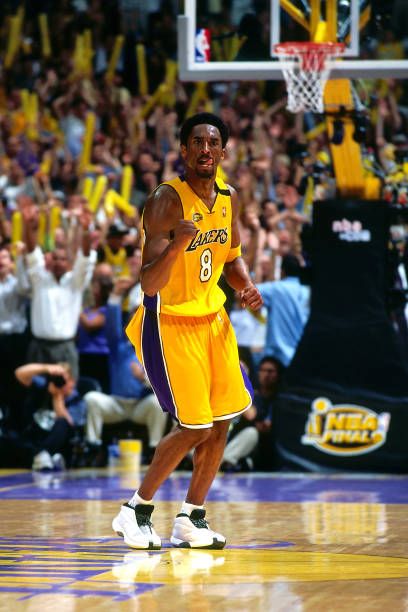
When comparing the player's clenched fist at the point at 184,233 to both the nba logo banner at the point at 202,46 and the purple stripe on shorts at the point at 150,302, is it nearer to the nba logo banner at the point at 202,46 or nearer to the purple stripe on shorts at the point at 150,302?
the purple stripe on shorts at the point at 150,302

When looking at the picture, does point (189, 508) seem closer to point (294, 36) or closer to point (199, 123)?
point (199, 123)

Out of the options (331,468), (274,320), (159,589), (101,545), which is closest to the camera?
(159,589)

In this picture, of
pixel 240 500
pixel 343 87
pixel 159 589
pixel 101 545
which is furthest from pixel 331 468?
pixel 159 589

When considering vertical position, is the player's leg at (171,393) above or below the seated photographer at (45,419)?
above

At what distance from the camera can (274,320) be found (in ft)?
43.2

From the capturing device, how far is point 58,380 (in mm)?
13062

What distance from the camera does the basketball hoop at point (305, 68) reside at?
1061cm

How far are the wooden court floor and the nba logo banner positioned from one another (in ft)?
12.1

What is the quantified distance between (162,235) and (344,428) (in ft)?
→ 19.9

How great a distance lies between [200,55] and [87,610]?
22.2 feet

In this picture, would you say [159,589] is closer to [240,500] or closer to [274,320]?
[240,500]

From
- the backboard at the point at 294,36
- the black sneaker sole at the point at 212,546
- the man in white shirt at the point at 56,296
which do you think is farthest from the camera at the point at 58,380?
the black sneaker sole at the point at 212,546

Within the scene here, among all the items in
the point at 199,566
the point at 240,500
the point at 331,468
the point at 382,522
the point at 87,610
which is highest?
the point at 87,610

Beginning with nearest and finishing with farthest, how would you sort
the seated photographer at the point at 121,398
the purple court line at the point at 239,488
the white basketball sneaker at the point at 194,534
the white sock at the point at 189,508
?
the white basketball sneaker at the point at 194,534, the white sock at the point at 189,508, the purple court line at the point at 239,488, the seated photographer at the point at 121,398
